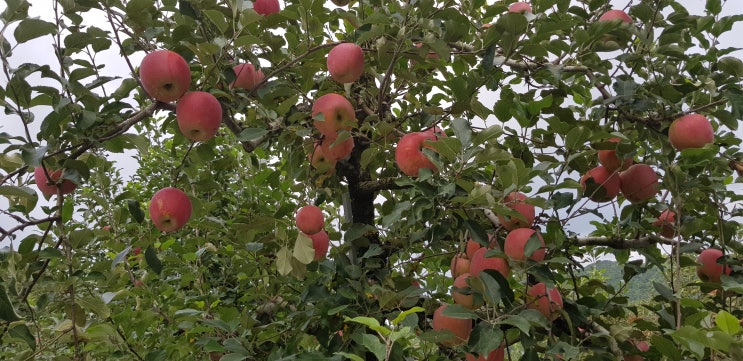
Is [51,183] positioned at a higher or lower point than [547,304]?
higher

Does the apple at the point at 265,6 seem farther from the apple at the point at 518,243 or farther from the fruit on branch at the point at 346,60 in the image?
the apple at the point at 518,243

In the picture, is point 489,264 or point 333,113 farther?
point 333,113

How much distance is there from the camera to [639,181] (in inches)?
77.7

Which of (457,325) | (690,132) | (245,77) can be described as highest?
(245,77)

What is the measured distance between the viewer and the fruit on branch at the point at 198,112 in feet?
5.62

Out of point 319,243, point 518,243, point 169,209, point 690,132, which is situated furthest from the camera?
point 319,243

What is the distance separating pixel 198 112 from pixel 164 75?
0.14m

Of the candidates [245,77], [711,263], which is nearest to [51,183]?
[245,77]

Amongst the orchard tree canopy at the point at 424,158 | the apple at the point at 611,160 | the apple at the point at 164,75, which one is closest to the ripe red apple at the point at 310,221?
the orchard tree canopy at the point at 424,158

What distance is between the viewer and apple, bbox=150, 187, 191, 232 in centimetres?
194

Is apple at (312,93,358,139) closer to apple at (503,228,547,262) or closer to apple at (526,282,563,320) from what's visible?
apple at (503,228,547,262)

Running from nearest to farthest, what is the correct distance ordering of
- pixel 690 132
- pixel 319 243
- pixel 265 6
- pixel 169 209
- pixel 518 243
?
pixel 518 243, pixel 690 132, pixel 169 209, pixel 319 243, pixel 265 6

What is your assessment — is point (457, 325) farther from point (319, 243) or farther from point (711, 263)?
point (711, 263)

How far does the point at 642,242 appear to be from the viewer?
199cm
